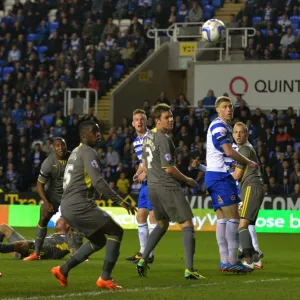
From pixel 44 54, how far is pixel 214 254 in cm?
1967

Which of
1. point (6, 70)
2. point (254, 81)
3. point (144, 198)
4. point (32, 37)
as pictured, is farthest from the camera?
point (32, 37)

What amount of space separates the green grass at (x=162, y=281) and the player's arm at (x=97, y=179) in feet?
3.23

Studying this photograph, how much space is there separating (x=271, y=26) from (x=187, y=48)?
331cm

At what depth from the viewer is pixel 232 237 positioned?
1321 cm

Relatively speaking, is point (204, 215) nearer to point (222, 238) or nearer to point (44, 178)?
point (44, 178)

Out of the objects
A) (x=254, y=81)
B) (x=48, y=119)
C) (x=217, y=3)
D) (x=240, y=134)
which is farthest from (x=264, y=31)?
(x=240, y=134)

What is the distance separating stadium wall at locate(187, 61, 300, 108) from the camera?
103 feet

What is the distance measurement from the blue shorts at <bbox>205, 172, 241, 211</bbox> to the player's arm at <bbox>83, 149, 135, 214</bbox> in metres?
2.35

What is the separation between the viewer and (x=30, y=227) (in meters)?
25.7

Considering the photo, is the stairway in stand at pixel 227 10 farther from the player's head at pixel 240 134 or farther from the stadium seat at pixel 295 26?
the player's head at pixel 240 134

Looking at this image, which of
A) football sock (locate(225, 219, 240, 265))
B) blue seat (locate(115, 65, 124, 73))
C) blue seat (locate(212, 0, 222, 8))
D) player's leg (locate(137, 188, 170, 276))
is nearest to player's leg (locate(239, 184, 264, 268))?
football sock (locate(225, 219, 240, 265))

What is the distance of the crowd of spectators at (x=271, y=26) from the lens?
31250 millimetres

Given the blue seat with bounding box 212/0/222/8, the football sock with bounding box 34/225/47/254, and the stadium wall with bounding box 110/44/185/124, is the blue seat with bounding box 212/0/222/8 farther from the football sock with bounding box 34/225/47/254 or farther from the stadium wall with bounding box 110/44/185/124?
the football sock with bounding box 34/225/47/254

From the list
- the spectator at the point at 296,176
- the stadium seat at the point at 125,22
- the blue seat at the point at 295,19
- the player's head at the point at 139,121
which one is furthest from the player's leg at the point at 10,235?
the stadium seat at the point at 125,22
